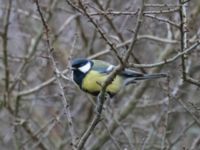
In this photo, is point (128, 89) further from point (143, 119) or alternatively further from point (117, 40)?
point (117, 40)

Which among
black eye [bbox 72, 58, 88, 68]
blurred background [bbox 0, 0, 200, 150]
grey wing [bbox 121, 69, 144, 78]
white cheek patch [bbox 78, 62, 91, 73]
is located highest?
black eye [bbox 72, 58, 88, 68]

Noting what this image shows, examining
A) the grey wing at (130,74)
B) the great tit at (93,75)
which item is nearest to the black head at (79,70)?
the great tit at (93,75)

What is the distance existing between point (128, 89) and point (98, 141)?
0.81 metres

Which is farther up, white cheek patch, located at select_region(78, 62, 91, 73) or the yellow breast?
white cheek patch, located at select_region(78, 62, 91, 73)

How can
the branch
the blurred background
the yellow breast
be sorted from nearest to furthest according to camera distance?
the branch, the yellow breast, the blurred background

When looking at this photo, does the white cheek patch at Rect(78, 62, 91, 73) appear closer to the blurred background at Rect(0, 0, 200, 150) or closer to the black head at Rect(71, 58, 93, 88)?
the black head at Rect(71, 58, 93, 88)

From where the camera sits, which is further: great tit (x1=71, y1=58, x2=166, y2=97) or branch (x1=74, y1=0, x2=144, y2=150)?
great tit (x1=71, y1=58, x2=166, y2=97)

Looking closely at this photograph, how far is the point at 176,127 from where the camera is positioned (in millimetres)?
5730

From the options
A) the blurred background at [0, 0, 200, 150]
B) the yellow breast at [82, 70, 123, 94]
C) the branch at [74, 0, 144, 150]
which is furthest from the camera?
the blurred background at [0, 0, 200, 150]

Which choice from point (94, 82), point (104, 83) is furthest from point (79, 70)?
point (104, 83)

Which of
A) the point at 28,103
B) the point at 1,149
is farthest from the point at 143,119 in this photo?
the point at 1,149

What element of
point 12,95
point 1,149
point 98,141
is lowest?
point 1,149

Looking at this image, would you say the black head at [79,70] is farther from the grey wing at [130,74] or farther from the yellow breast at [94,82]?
the grey wing at [130,74]

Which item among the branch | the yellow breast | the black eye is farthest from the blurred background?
the branch
